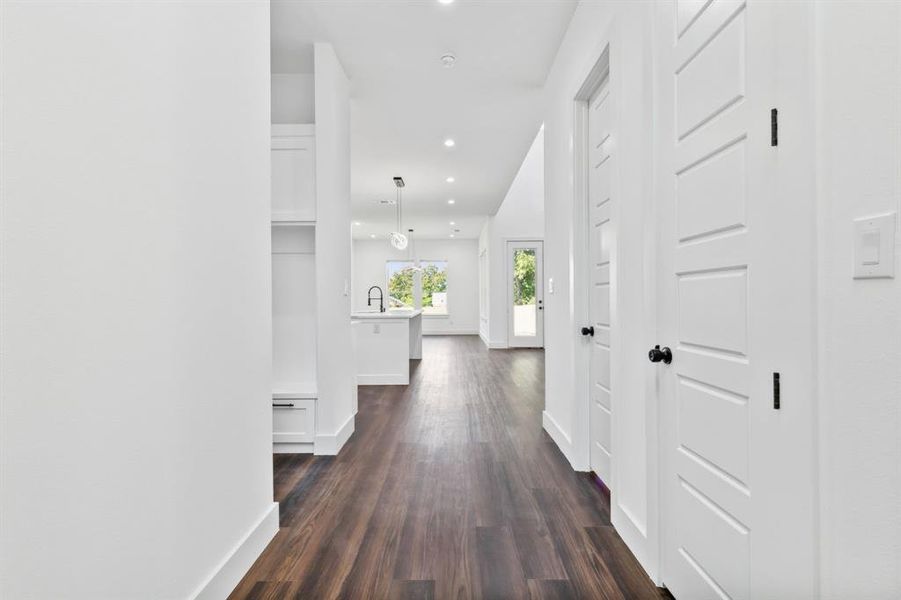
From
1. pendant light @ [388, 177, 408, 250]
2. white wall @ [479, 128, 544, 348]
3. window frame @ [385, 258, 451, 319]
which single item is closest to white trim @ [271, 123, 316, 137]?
pendant light @ [388, 177, 408, 250]

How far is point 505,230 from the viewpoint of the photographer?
9.50 m

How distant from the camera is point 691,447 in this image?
4.75ft

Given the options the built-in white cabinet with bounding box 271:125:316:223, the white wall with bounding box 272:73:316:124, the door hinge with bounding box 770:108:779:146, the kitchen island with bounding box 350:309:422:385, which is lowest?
the kitchen island with bounding box 350:309:422:385

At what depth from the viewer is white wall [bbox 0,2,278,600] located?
85 centimetres

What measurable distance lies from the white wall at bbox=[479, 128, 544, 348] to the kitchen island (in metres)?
4.27

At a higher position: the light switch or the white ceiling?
the white ceiling

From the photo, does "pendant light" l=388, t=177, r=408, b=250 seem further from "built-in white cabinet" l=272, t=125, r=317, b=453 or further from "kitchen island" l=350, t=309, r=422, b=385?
"built-in white cabinet" l=272, t=125, r=317, b=453

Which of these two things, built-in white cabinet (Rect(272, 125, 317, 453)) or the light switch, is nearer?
the light switch

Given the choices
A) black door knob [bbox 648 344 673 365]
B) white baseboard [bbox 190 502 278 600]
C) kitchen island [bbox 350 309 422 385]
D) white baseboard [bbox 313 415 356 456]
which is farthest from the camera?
kitchen island [bbox 350 309 422 385]

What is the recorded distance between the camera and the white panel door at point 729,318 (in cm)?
102

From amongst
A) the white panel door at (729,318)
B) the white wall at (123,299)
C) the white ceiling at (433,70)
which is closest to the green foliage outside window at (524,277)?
the white ceiling at (433,70)

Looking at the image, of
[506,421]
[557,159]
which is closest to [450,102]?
[557,159]

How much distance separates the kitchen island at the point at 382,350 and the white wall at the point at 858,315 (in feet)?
→ 15.8

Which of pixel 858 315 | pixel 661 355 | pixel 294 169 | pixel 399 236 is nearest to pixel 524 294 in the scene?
pixel 399 236
